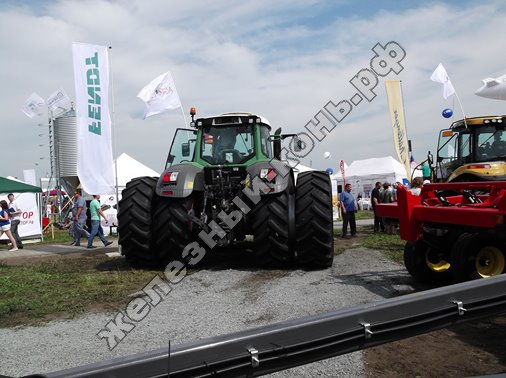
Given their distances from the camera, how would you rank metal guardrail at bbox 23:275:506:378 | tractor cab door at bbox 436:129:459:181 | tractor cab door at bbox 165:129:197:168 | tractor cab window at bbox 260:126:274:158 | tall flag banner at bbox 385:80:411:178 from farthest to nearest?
1. tall flag banner at bbox 385:80:411:178
2. tractor cab door at bbox 436:129:459:181
3. tractor cab door at bbox 165:129:197:168
4. tractor cab window at bbox 260:126:274:158
5. metal guardrail at bbox 23:275:506:378

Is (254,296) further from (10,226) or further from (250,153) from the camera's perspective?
(10,226)

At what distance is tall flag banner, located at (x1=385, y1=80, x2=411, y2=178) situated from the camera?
13062 mm

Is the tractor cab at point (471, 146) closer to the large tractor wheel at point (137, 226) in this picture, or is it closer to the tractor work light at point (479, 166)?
the tractor work light at point (479, 166)

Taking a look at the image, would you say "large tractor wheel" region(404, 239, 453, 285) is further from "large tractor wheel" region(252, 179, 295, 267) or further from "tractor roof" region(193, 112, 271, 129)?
"tractor roof" region(193, 112, 271, 129)

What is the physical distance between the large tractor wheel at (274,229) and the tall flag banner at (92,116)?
425 centimetres

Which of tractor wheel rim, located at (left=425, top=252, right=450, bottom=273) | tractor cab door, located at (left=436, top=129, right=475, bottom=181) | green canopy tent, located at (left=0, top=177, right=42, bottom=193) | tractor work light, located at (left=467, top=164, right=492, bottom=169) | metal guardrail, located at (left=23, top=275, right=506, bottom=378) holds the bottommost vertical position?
tractor wheel rim, located at (left=425, top=252, right=450, bottom=273)

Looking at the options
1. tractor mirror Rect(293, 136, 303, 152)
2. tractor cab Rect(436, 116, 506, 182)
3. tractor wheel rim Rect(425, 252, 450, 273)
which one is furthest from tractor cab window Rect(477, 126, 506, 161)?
tractor wheel rim Rect(425, 252, 450, 273)

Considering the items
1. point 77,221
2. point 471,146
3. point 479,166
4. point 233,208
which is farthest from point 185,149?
point 77,221

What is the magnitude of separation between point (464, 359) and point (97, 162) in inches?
306

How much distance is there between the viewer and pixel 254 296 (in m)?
4.99

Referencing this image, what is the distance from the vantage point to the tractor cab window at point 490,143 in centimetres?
837

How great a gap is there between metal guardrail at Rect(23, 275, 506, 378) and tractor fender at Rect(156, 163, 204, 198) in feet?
16.0

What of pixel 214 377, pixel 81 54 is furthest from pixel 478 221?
pixel 81 54

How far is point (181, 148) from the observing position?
7637 millimetres
